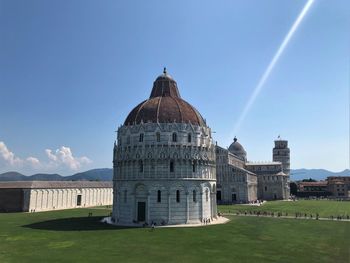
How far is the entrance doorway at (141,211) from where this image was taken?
53.0 m

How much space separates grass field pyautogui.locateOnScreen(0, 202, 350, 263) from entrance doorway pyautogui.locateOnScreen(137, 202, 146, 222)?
539 cm

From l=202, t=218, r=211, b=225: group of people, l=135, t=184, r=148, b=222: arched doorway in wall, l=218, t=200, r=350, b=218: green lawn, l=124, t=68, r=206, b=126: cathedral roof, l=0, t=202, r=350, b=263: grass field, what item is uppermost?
l=124, t=68, r=206, b=126: cathedral roof

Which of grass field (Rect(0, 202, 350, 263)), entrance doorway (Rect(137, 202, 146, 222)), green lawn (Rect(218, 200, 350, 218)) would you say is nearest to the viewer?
grass field (Rect(0, 202, 350, 263))

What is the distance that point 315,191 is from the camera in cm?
15600

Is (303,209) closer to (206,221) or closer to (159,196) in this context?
(206,221)

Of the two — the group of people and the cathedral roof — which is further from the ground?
the cathedral roof

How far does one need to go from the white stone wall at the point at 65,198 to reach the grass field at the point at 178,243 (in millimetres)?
31236

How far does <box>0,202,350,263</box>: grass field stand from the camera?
30094mm

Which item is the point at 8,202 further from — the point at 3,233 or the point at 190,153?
the point at 190,153

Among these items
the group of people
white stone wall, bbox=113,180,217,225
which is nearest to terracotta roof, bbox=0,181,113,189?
white stone wall, bbox=113,180,217,225

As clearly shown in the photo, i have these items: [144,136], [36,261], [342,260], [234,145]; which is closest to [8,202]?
[144,136]

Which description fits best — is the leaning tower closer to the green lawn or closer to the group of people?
the green lawn

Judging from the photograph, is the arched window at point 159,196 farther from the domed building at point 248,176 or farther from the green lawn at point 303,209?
the domed building at point 248,176

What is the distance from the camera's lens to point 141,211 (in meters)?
53.4
